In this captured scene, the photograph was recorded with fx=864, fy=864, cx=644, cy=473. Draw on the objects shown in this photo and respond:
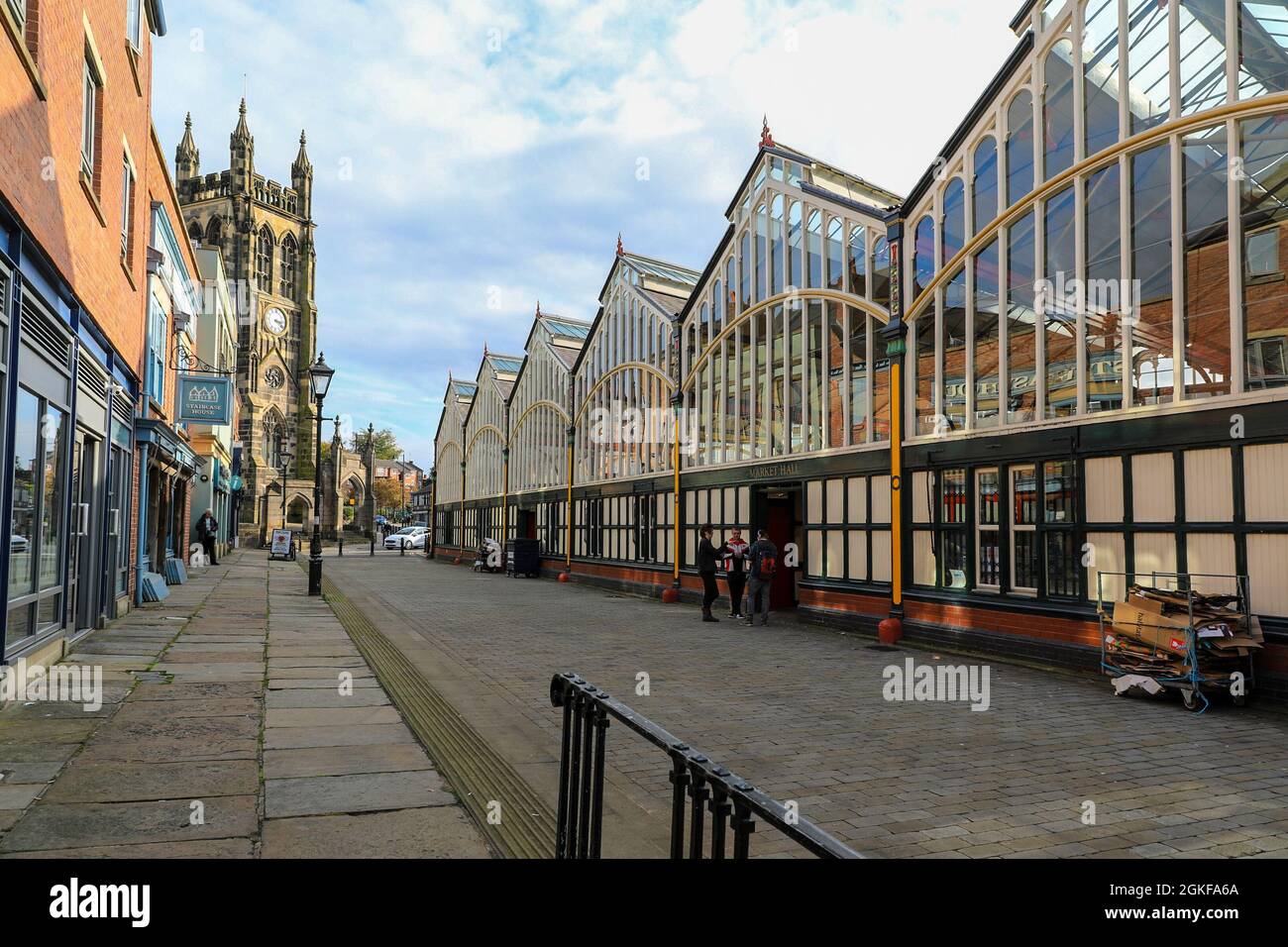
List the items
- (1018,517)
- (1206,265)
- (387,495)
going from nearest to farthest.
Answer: (1206,265), (1018,517), (387,495)

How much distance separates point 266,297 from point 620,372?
6336 centimetres

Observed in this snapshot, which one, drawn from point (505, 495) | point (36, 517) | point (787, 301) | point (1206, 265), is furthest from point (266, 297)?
point (1206, 265)

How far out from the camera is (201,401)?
20.4 m

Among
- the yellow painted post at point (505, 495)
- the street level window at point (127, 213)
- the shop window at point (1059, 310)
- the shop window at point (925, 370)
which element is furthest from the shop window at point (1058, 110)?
the yellow painted post at point (505, 495)

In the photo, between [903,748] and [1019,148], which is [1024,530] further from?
[903,748]

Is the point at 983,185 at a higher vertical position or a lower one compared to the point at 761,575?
higher

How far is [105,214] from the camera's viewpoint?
38.3 ft

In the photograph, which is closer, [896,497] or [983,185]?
[983,185]

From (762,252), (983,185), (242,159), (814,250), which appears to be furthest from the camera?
(242,159)

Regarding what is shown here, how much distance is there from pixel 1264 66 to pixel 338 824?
37.6 ft

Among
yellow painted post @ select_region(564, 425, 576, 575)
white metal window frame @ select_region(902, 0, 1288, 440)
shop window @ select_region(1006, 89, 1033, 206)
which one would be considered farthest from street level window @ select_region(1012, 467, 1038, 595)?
yellow painted post @ select_region(564, 425, 576, 575)

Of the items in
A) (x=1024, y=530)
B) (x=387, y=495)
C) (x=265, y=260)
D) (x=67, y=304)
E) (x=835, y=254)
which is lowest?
(x=1024, y=530)

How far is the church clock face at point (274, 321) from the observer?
78000mm
